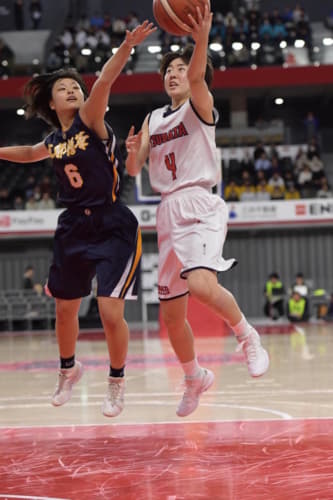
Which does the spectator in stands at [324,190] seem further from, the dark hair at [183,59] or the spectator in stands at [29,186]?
the dark hair at [183,59]

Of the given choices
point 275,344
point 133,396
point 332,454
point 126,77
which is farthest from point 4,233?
point 332,454

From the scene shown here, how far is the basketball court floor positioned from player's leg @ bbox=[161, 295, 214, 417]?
0.79 ft

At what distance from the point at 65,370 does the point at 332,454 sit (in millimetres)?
1779

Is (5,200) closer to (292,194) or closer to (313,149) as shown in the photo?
(292,194)

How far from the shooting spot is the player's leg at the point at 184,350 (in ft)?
16.6

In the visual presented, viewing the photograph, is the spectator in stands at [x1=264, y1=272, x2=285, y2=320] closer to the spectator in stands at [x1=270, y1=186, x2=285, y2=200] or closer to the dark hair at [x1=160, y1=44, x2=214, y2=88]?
the spectator in stands at [x1=270, y1=186, x2=285, y2=200]

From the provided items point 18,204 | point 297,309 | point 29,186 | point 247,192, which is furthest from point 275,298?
point 29,186

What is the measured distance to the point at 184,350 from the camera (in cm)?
518

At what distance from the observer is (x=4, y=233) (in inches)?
824

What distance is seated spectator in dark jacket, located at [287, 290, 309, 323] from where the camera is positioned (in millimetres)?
19062

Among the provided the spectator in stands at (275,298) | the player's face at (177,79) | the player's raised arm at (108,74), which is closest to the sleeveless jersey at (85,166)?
the player's raised arm at (108,74)

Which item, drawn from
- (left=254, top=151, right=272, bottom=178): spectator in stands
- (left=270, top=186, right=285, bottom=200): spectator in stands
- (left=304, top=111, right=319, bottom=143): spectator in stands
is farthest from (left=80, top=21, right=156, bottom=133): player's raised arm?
(left=304, top=111, right=319, bottom=143): spectator in stands

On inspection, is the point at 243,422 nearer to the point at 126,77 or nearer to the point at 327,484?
the point at 327,484

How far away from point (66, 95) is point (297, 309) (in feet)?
48.6
